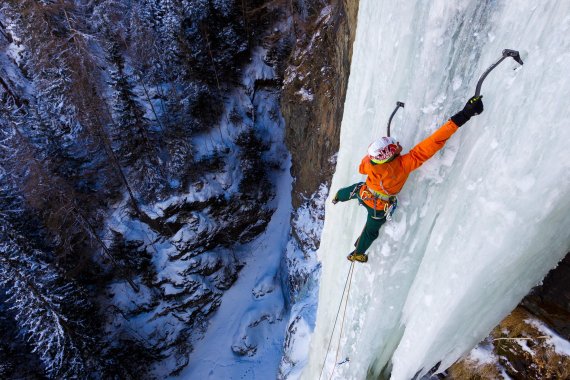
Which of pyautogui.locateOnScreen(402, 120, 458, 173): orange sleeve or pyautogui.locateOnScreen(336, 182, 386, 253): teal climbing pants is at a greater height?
pyautogui.locateOnScreen(336, 182, 386, 253): teal climbing pants

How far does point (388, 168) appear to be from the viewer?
2.69 metres

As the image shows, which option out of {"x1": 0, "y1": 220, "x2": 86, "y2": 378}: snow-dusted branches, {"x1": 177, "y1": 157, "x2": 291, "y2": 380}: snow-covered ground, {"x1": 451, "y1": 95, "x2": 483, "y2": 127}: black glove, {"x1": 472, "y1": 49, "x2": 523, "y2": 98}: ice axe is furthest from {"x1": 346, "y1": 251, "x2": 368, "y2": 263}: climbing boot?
{"x1": 177, "y1": 157, "x2": 291, "y2": 380}: snow-covered ground

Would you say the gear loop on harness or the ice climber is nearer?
the ice climber

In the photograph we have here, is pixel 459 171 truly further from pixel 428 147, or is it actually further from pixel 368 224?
pixel 368 224

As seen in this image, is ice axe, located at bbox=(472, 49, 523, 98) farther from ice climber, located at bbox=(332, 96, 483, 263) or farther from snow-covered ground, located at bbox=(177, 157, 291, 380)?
snow-covered ground, located at bbox=(177, 157, 291, 380)

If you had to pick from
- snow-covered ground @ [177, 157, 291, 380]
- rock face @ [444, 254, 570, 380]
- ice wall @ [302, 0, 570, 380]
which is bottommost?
rock face @ [444, 254, 570, 380]

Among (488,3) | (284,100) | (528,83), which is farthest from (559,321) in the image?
(284,100)

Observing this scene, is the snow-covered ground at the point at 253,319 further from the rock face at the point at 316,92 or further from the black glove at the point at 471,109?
the black glove at the point at 471,109

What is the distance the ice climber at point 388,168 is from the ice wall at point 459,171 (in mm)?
143

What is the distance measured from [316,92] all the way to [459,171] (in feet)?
30.5

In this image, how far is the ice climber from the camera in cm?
223

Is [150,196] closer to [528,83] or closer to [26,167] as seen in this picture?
[26,167]

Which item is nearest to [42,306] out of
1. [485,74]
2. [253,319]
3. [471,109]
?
[253,319]

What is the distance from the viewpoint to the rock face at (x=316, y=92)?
9.18 metres
